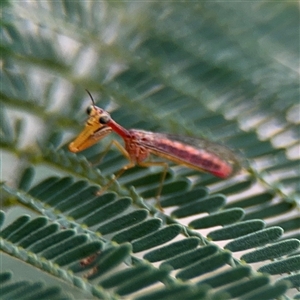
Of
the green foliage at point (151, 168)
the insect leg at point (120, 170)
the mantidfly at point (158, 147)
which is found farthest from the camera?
the mantidfly at point (158, 147)

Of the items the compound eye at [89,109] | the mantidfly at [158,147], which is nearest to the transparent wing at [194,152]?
the mantidfly at [158,147]

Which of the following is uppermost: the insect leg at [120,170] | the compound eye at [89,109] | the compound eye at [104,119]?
the compound eye at [89,109]

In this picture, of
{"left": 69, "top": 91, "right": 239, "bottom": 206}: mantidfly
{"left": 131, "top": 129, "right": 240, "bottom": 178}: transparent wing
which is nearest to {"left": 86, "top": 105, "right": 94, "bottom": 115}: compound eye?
{"left": 69, "top": 91, "right": 239, "bottom": 206}: mantidfly

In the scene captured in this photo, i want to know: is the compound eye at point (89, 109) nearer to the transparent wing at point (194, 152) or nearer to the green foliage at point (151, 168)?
the green foliage at point (151, 168)

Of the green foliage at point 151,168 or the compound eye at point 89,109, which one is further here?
the compound eye at point 89,109

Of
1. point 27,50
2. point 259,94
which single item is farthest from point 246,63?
point 27,50

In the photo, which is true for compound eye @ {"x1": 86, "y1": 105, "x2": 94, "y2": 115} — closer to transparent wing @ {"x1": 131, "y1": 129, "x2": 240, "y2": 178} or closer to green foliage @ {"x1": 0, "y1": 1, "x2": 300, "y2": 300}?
green foliage @ {"x1": 0, "y1": 1, "x2": 300, "y2": 300}
